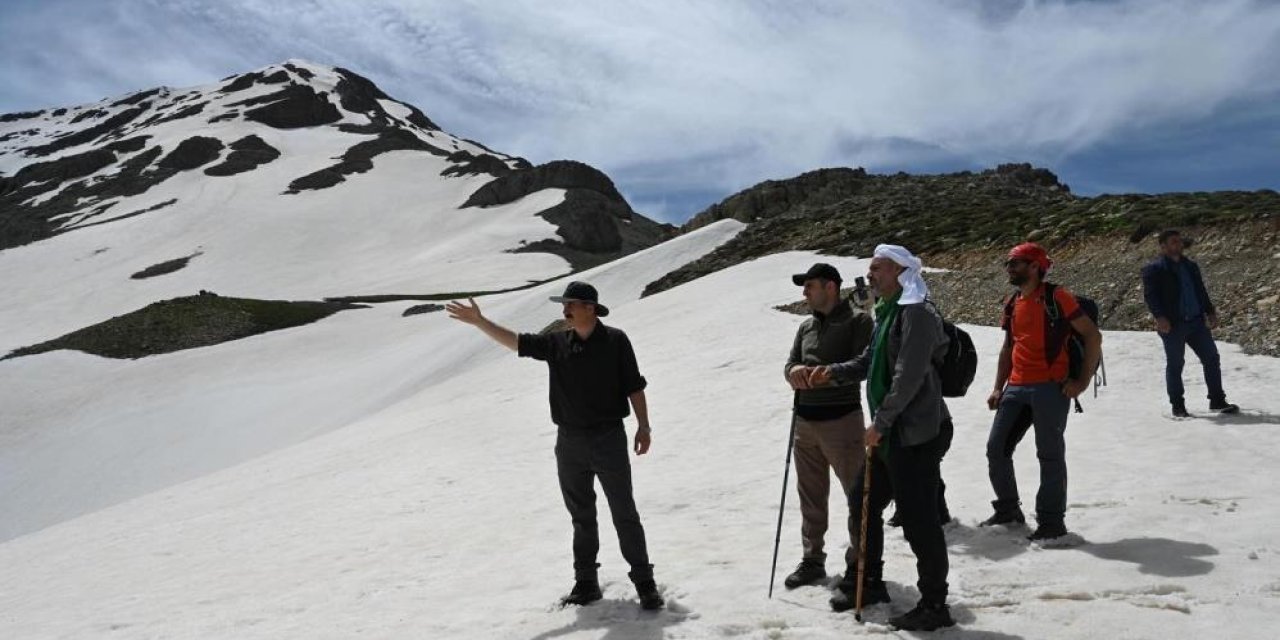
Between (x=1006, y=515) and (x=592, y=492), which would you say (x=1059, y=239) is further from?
(x=592, y=492)

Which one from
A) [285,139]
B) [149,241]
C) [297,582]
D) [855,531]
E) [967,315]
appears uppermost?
[285,139]

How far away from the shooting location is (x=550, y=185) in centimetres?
9969

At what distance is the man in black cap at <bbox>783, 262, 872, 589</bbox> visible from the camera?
6.02m

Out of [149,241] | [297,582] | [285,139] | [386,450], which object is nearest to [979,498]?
[297,582]

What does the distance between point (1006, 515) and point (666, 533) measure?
322cm

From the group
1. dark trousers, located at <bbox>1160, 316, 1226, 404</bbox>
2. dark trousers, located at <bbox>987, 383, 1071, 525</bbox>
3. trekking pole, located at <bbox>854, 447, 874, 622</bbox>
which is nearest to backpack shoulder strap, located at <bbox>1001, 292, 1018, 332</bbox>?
dark trousers, located at <bbox>987, 383, 1071, 525</bbox>

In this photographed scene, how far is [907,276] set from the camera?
5309 mm

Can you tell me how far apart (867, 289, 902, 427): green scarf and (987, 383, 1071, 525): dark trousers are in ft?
6.44

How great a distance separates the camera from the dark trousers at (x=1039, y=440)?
21.0 feet

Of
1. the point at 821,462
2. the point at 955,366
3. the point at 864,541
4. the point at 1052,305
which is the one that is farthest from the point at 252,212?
the point at 955,366

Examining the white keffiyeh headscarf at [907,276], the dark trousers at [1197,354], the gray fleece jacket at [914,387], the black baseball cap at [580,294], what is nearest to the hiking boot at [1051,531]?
the gray fleece jacket at [914,387]

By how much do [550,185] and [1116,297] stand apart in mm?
87626

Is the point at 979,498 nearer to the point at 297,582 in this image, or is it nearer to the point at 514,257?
the point at 297,582

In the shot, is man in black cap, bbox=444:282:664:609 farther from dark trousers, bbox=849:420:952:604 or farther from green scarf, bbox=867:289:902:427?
dark trousers, bbox=849:420:952:604
